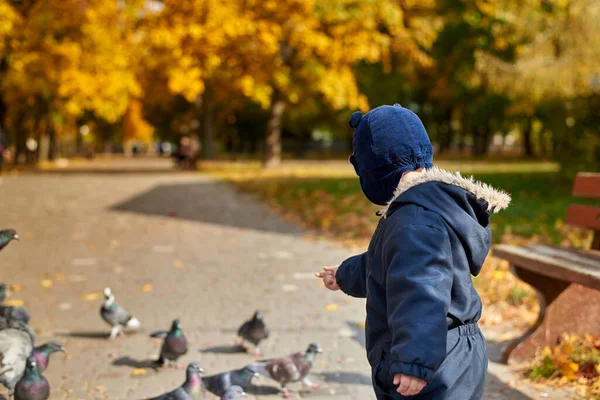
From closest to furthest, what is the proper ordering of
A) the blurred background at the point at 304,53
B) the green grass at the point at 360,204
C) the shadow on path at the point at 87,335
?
the shadow on path at the point at 87,335 < the green grass at the point at 360,204 < the blurred background at the point at 304,53

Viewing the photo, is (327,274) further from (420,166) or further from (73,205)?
(73,205)

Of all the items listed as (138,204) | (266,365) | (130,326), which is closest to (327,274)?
(266,365)

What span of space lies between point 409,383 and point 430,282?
0.33 meters

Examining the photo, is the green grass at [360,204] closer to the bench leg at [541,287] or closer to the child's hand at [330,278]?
the bench leg at [541,287]

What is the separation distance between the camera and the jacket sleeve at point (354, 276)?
9.51 feet

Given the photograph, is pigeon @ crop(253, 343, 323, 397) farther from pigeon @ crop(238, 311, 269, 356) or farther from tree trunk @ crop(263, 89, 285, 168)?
tree trunk @ crop(263, 89, 285, 168)

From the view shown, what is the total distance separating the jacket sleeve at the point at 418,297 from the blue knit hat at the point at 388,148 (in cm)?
25

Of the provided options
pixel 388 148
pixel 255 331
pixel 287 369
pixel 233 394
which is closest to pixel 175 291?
pixel 255 331

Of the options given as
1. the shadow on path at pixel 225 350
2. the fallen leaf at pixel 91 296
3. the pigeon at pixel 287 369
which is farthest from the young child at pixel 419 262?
the fallen leaf at pixel 91 296

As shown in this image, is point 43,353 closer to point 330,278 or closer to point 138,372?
point 138,372

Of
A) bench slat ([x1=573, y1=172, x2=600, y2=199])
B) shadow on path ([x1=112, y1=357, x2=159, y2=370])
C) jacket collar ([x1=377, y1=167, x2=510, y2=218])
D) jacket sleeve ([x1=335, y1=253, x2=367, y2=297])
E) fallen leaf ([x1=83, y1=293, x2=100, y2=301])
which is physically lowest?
fallen leaf ([x1=83, y1=293, x2=100, y2=301])

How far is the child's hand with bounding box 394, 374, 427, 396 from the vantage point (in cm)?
235

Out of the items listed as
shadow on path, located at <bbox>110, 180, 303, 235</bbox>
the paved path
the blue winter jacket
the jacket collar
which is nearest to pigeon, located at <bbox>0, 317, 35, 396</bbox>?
the paved path

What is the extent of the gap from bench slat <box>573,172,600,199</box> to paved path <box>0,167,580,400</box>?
1.48 m
